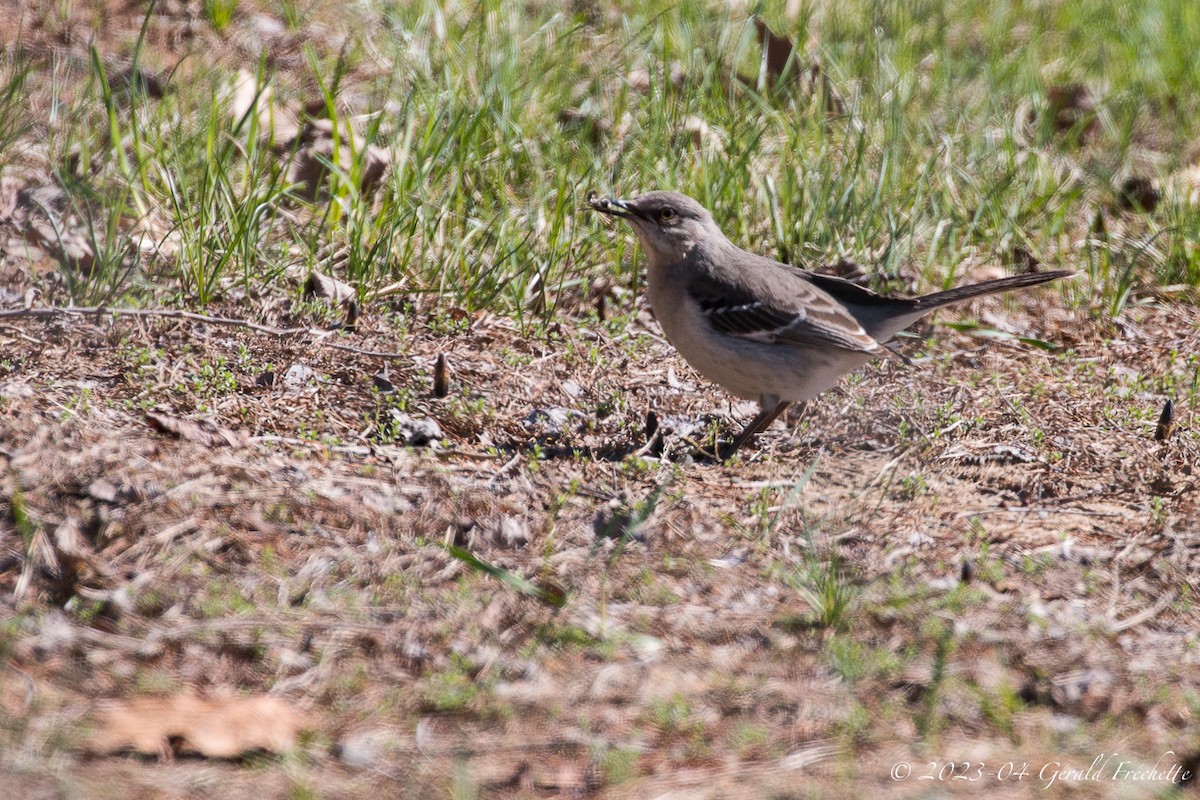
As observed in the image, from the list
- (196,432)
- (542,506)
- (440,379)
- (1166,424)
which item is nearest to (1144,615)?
(1166,424)

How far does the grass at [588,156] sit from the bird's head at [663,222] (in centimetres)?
45

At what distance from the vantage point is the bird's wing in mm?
5852

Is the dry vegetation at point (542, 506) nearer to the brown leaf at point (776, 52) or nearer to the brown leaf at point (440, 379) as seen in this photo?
the brown leaf at point (440, 379)

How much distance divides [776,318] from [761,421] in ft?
1.65

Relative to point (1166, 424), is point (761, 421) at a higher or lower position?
lower

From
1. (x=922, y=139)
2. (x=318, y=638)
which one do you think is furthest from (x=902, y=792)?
(x=922, y=139)

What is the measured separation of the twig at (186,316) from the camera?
5.07 m

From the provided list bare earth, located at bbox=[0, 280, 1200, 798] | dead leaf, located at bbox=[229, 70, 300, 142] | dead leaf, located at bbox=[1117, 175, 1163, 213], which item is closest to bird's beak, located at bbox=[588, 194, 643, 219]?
bare earth, located at bbox=[0, 280, 1200, 798]

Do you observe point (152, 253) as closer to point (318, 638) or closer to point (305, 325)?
point (305, 325)

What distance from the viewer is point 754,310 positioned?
5.95 metres

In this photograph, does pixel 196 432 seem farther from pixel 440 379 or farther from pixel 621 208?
pixel 621 208

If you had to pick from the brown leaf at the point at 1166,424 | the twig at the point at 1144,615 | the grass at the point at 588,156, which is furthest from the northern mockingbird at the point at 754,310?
the twig at the point at 1144,615

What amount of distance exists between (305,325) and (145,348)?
2.63ft

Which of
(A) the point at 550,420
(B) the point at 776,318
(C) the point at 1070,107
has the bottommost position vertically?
(A) the point at 550,420
